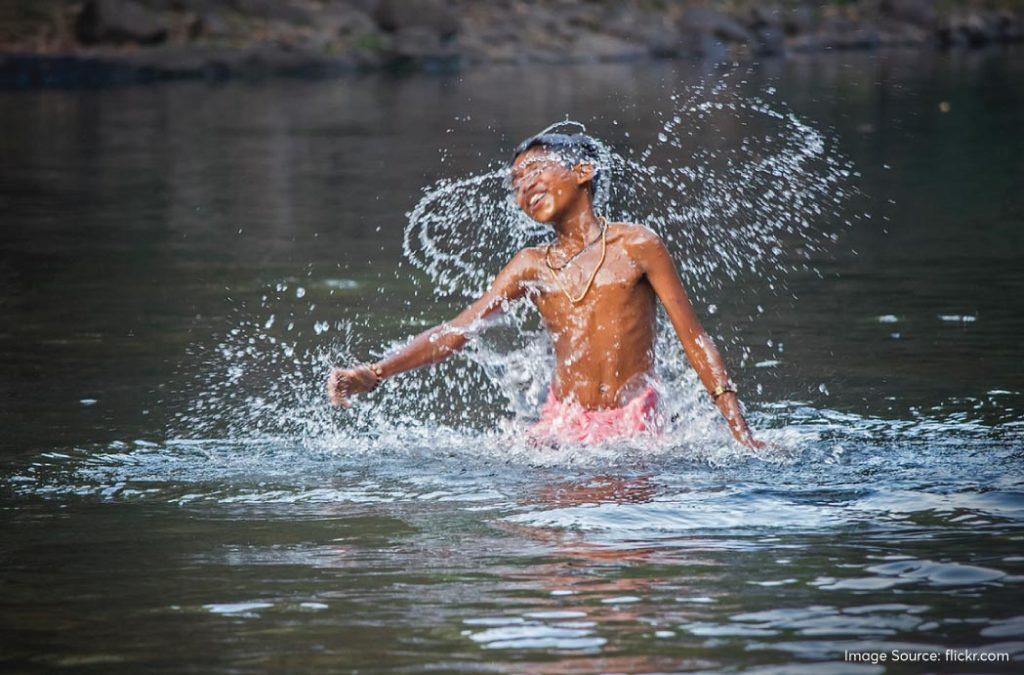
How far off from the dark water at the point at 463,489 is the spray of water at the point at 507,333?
2.9 inches

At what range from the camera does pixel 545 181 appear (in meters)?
6.36

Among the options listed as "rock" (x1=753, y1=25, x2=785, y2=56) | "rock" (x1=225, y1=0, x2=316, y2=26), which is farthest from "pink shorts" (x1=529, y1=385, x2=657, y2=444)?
"rock" (x1=753, y1=25, x2=785, y2=56)

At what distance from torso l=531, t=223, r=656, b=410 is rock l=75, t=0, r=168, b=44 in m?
30.3

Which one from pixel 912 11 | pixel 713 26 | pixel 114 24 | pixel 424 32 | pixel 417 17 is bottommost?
pixel 114 24

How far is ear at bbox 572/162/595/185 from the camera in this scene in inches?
252

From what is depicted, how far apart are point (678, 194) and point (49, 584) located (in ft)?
39.8

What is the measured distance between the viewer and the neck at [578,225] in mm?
6516

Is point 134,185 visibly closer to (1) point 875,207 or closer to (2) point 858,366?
(1) point 875,207

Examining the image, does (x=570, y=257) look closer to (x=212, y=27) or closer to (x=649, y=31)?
(x=212, y=27)

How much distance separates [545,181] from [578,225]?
0.27m

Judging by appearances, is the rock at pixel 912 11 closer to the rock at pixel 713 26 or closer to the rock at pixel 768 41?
the rock at pixel 768 41

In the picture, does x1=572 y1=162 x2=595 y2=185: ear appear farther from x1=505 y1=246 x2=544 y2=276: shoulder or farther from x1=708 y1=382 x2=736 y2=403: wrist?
x1=708 y1=382 x2=736 y2=403: wrist

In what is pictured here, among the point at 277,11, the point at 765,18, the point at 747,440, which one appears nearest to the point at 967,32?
the point at 765,18

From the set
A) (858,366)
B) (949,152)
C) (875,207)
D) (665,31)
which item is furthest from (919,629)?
(665,31)
